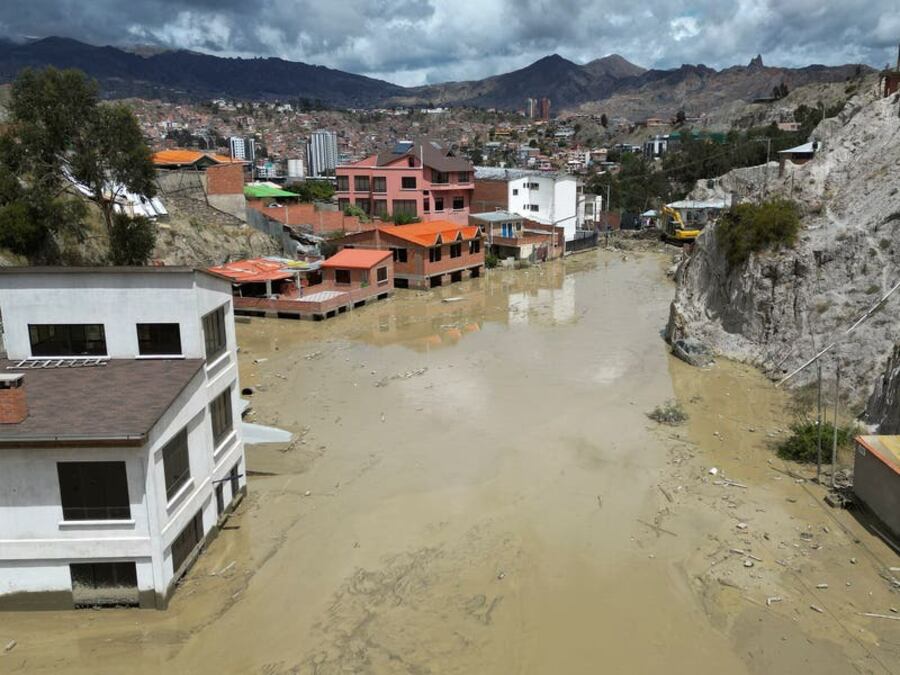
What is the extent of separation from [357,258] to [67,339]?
29.8 meters

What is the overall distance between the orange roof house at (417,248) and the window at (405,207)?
11.3m

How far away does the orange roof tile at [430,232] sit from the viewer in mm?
46719

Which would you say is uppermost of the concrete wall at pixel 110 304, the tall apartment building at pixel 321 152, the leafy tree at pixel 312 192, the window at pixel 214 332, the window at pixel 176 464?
the tall apartment building at pixel 321 152

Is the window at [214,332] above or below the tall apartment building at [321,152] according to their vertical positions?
below

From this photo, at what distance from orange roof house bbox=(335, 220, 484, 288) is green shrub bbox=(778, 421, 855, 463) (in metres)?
30.4

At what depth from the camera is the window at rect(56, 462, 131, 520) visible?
37.8ft

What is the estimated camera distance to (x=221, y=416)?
15.4 m

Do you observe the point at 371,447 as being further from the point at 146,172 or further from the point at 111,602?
the point at 146,172

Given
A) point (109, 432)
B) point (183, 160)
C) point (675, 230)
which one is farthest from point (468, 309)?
point (675, 230)

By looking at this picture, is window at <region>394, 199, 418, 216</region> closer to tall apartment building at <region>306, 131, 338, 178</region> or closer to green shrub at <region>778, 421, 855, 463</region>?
green shrub at <region>778, 421, 855, 463</region>

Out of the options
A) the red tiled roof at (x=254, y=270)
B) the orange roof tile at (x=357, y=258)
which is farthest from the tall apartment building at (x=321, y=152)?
the red tiled roof at (x=254, y=270)

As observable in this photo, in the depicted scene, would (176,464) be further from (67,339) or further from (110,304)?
(67,339)

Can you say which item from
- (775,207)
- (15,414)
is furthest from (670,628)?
(775,207)

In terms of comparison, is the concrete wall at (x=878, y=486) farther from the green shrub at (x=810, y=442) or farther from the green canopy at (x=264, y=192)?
the green canopy at (x=264, y=192)
